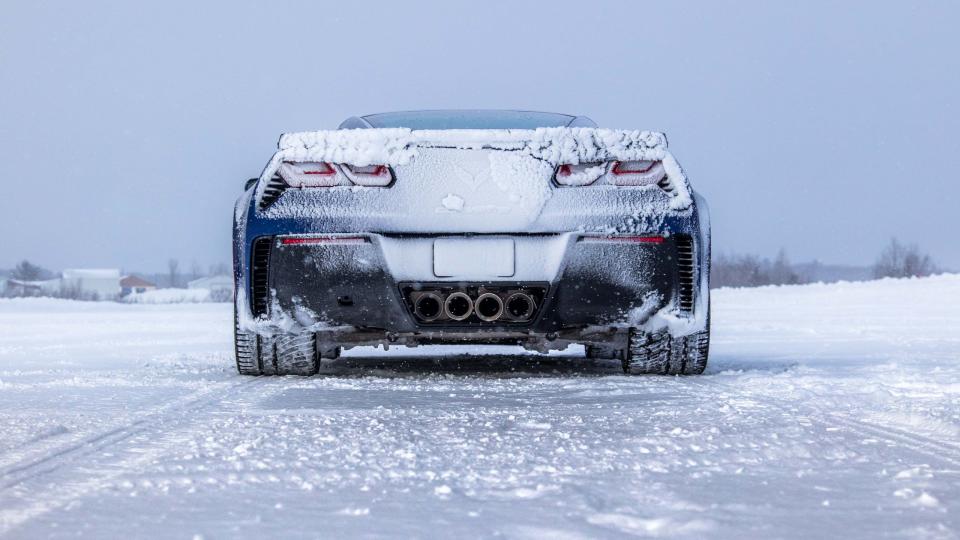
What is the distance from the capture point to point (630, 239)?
16.4 feet

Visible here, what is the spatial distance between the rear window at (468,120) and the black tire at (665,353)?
1.29 m

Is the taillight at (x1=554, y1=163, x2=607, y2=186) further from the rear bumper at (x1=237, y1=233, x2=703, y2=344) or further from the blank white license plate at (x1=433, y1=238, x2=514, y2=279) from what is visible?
the blank white license plate at (x1=433, y1=238, x2=514, y2=279)

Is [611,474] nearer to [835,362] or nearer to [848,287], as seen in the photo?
[835,362]

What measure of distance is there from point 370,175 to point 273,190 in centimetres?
44

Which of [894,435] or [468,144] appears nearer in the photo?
[894,435]

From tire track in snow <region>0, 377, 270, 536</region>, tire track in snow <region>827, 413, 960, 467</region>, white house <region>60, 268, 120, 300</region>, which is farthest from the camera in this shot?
white house <region>60, 268, 120, 300</region>

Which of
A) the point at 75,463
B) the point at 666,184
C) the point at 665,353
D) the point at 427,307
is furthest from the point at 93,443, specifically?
the point at 665,353

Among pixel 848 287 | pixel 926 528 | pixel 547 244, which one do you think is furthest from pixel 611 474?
pixel 848 287

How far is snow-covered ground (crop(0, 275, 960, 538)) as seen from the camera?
2.24 meters

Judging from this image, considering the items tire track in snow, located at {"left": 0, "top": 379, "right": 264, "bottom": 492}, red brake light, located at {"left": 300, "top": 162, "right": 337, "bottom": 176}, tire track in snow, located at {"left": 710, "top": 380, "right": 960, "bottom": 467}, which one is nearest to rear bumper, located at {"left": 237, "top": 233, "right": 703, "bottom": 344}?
red brake light, located at {"left": 300, "top": 162, "right": 337, "bottom": 176}

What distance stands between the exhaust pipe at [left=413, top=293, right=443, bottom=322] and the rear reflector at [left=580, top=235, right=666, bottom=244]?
26.9 inches

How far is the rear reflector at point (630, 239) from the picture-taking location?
4.95m

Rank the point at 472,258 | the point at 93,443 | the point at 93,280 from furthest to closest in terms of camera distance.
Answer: the point at 93,280, the point at 472,258, the point at 93,443

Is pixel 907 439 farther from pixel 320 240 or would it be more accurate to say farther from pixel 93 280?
pixel 93 280
